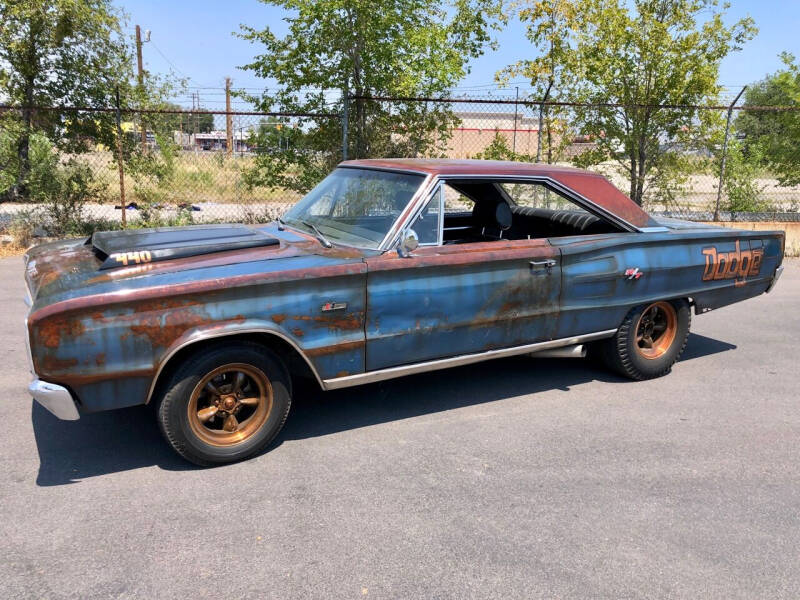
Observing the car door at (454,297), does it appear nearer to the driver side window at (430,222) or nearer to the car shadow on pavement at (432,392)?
the driver side window at (430,222)

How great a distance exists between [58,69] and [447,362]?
30.6 feet

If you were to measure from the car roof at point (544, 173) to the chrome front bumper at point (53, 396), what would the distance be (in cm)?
242

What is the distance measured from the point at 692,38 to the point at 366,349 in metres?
9.56

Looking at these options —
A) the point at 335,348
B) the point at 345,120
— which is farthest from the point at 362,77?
the point at 335,348

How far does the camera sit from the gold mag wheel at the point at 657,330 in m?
5.00

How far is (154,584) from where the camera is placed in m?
2.58

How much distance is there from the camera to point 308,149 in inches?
415

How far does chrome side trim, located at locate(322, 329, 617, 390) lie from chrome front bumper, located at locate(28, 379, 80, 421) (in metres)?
1.30

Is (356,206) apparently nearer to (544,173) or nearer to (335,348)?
(335,348)

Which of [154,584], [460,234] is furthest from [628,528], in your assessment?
[460,234]

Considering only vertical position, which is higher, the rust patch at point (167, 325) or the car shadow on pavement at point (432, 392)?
the rust patch at point (167, 325)

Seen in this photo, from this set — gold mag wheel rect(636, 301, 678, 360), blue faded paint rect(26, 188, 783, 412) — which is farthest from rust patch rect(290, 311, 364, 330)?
gold mag wheel rect(636, 301, 678, 360)

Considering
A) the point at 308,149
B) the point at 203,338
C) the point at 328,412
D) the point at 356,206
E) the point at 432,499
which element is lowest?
the point at 432,499

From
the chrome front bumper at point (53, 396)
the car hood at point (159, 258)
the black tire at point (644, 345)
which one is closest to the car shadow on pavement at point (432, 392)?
the black tire at point (644, 345)
